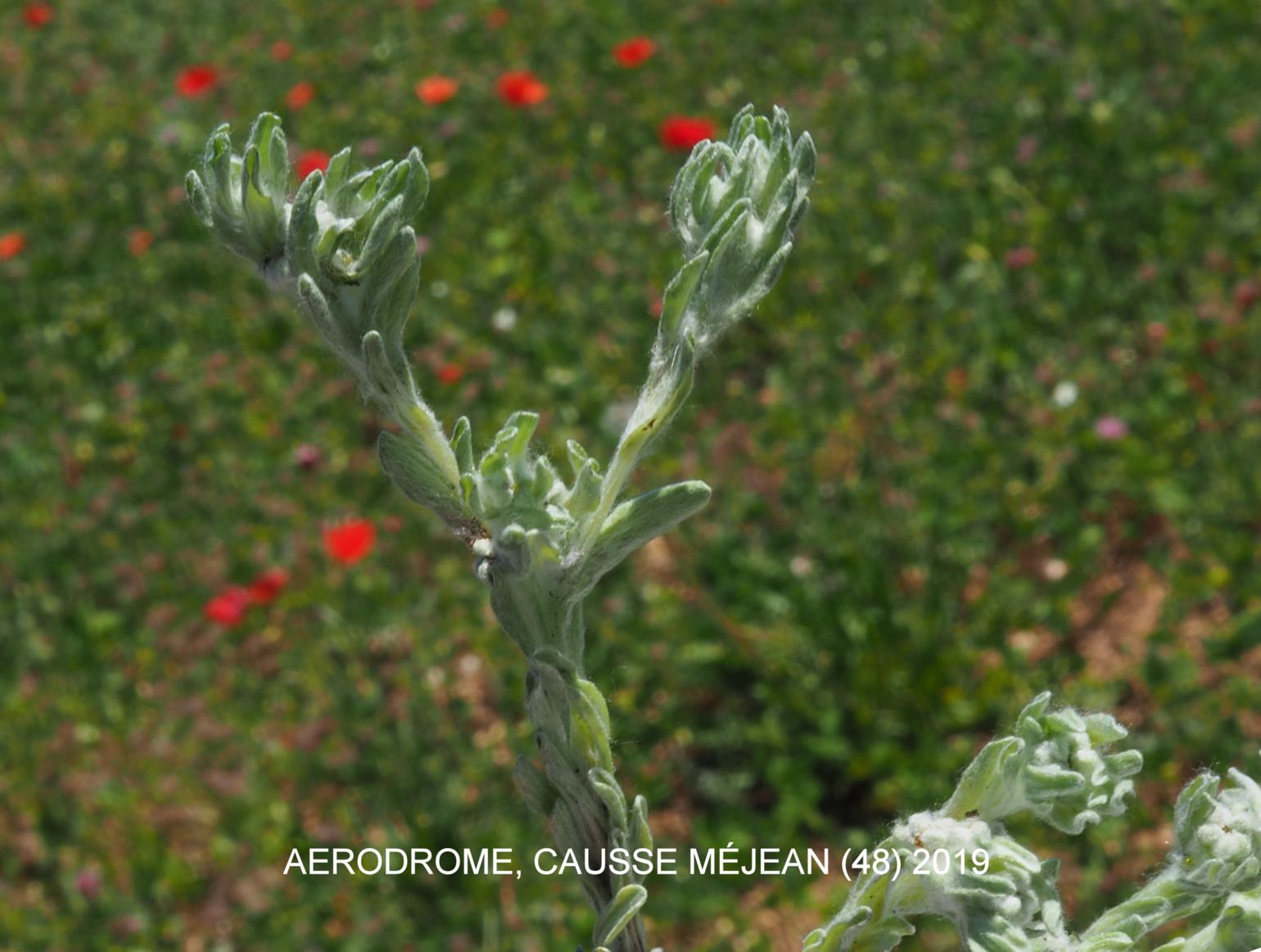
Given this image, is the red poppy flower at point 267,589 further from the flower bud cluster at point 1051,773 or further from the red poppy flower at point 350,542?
the flower bud cluster at point 1051,773

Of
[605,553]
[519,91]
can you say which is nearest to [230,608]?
[519,91]

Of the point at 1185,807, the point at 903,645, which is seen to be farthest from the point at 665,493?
the point at 903,645

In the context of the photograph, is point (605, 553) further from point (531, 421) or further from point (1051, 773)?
point (1051, 773)

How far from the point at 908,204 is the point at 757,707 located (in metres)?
2.39

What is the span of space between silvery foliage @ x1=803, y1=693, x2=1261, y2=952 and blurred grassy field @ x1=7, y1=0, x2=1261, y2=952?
7.65 feet

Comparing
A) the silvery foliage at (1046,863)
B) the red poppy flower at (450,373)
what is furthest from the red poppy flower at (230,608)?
the silvery foliage at (1046,863)

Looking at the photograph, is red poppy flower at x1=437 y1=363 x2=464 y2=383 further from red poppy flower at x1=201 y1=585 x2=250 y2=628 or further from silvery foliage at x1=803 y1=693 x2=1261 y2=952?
silvery foliage at x1=803 y1=693 x2=1261 y2=952

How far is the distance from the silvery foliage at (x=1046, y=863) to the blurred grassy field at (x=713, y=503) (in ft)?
7.65

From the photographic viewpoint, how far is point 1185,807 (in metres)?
0.83

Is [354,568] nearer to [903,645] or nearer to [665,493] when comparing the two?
[903,645]

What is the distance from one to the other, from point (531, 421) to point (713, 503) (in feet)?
10.3

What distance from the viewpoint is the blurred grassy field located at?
11.3 ft

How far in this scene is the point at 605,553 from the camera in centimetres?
84

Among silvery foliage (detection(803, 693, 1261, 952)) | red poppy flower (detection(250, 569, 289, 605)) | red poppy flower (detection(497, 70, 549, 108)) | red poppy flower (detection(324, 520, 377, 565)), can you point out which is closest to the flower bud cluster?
silvery foliage (detection(803, 693, 1261, 952))
